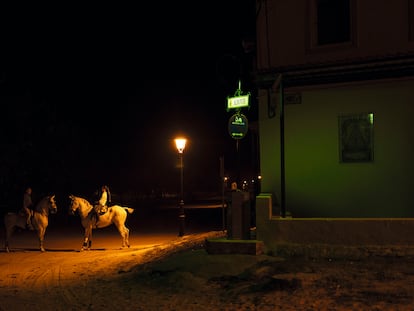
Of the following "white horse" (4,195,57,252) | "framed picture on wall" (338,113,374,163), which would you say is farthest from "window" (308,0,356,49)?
"white horse" (4,195,57,252)

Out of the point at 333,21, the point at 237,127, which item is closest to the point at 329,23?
the point at 333,21

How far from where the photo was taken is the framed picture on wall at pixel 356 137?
13258 millimetres

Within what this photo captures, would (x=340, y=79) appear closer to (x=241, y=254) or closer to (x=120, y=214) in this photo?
(x=241, y=254)

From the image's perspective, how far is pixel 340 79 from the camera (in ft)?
42.5

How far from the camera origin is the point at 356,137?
525 inches

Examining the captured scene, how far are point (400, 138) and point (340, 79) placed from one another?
2.13m

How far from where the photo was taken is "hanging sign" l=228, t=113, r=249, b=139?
553 inches

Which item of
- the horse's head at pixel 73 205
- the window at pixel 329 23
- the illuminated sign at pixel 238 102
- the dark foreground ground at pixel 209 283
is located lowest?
the dark foreground ground at pixel 209 283

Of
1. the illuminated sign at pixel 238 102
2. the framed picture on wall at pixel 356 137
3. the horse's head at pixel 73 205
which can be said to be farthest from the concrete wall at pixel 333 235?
the horse's head at pixel 73 205

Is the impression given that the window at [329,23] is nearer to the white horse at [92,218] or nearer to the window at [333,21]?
the window at [333,21]

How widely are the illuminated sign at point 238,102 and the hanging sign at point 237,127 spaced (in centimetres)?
32

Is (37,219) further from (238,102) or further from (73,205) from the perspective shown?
(238,102)

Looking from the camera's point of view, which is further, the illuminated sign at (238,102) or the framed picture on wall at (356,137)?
the illuminated sign at (238,102)

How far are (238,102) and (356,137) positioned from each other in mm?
3264
